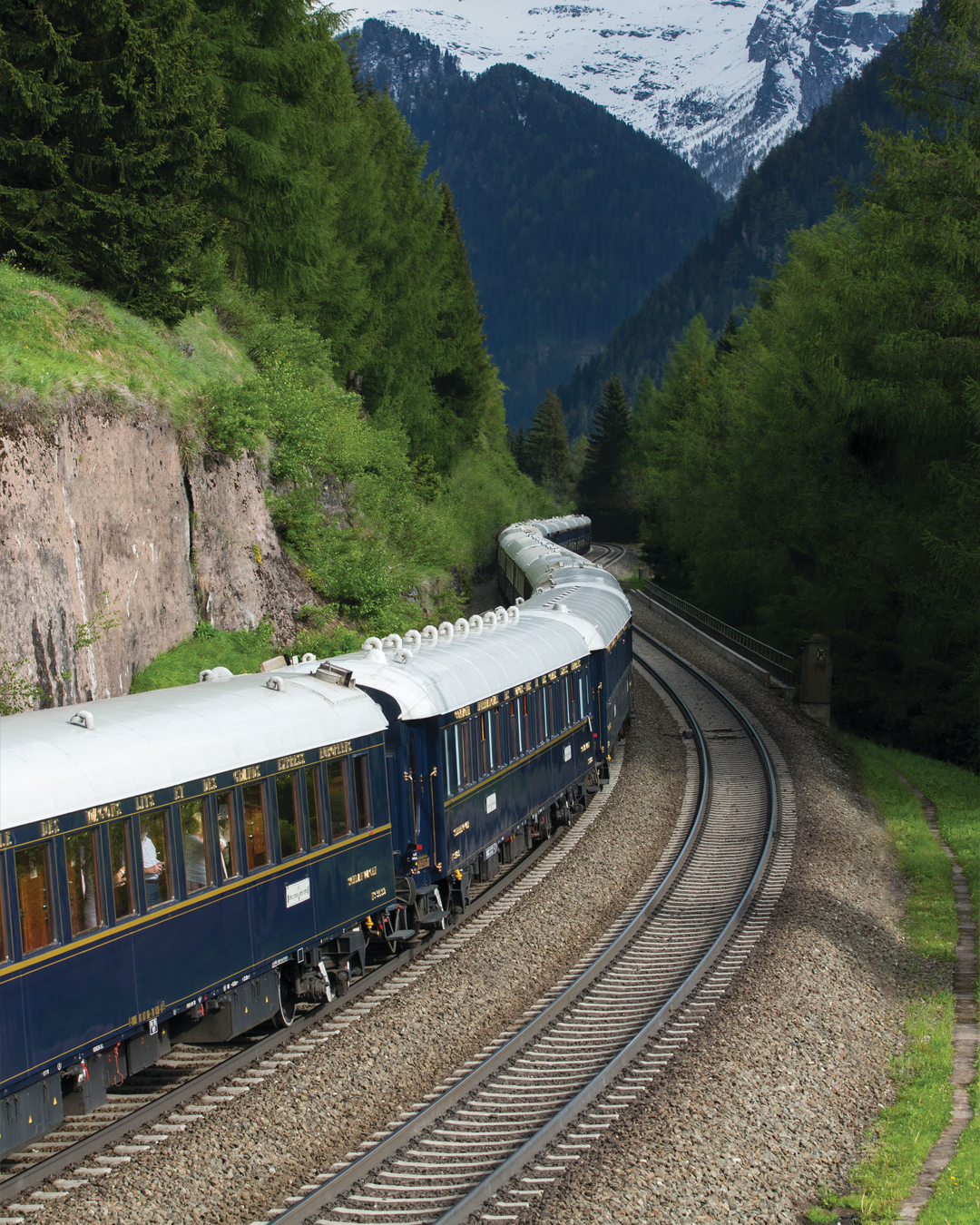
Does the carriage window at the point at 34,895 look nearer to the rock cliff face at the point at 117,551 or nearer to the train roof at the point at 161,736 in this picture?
the train roof at the point at 161,736

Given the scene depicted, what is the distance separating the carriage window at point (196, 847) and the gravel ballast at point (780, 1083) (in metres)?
3.70

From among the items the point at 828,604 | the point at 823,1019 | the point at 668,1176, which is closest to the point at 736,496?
the point at 828,604

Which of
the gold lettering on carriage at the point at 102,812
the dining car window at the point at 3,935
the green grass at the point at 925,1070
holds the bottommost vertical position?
the green grass at the point at 925,1070

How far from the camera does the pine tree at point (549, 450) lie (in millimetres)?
122188

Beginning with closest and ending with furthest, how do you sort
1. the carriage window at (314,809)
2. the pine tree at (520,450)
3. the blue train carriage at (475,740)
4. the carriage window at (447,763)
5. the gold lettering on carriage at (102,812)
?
the gold lettering on carriage at (102,812), the carriage window at (314,809), the blue train carriage at (475,740), the carriage window at (447,763), the pine tree at (520,450)

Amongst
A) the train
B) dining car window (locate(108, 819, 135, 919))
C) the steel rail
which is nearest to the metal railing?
the train

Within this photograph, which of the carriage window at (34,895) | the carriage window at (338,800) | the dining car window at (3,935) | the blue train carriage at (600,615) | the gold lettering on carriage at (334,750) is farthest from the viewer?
the blue train carriage at (600,615)

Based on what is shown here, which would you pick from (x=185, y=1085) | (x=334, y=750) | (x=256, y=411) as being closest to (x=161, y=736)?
(x=334, y=750)

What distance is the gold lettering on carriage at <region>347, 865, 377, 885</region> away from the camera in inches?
459

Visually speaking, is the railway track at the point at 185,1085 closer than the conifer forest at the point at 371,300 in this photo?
Yes

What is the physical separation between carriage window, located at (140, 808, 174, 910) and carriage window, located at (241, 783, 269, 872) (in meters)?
0.97

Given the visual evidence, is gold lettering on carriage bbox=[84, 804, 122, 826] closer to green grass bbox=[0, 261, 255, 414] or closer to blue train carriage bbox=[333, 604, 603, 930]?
blue train carriage bbox=[333, 604, 603, 930]

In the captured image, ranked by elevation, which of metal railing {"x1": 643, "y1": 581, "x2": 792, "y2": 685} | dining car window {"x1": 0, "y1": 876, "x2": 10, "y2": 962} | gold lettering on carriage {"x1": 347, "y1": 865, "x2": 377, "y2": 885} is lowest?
metal railing {"x1": 643, "y1": 581, "x2": 792, "y2": 685}

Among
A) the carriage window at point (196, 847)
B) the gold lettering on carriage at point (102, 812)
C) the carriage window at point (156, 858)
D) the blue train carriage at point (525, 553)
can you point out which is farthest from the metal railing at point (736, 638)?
→ the gold lettering on carriage at point (102, 812)
